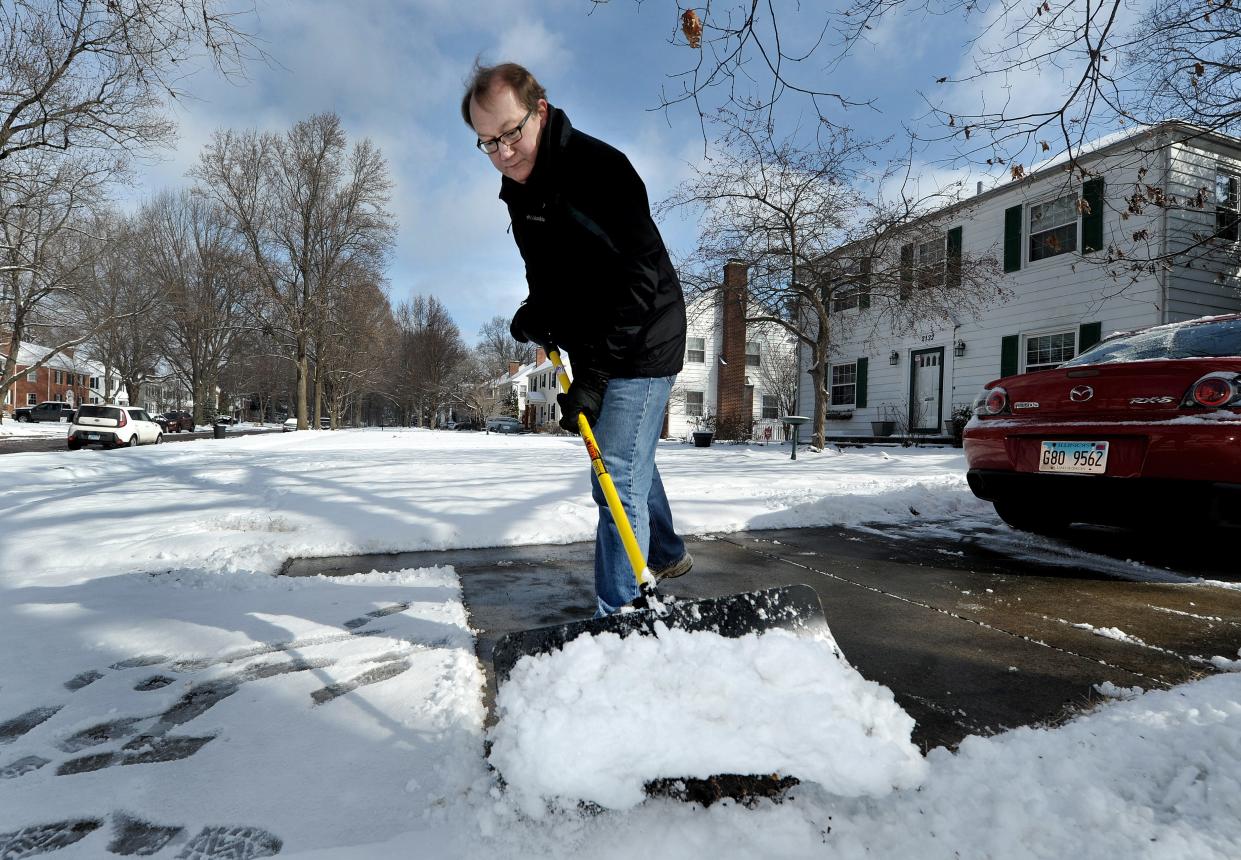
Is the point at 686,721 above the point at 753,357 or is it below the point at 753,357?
below

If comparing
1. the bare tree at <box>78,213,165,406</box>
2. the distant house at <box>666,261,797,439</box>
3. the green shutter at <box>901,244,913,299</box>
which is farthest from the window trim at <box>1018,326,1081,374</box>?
the bare tree at <box>78,213,165,406</box>

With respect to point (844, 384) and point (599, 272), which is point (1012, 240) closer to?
point (844, 384)

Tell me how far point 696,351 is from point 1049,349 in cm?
1534

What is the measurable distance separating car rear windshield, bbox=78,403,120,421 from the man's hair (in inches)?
784

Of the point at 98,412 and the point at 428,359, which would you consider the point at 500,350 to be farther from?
the point at 98,412

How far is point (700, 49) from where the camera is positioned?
10.1 ft

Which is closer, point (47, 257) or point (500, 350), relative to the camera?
point (47, 257)

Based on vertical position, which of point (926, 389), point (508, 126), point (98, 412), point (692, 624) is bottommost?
point (692, 624)

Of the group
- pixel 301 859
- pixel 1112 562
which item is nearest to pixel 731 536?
pixel 1112 562

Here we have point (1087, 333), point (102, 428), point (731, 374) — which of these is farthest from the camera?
point (731, 374)

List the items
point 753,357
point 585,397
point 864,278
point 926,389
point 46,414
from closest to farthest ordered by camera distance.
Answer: point 585,397, point 864,278, point 926,389, point 753,357, point 46,414

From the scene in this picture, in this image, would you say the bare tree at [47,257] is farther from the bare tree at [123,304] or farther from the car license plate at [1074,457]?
the car license plate at [1074,457]

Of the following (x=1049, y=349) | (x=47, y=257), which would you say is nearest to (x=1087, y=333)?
(x=1049, y=349)

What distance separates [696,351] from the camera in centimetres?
2623
